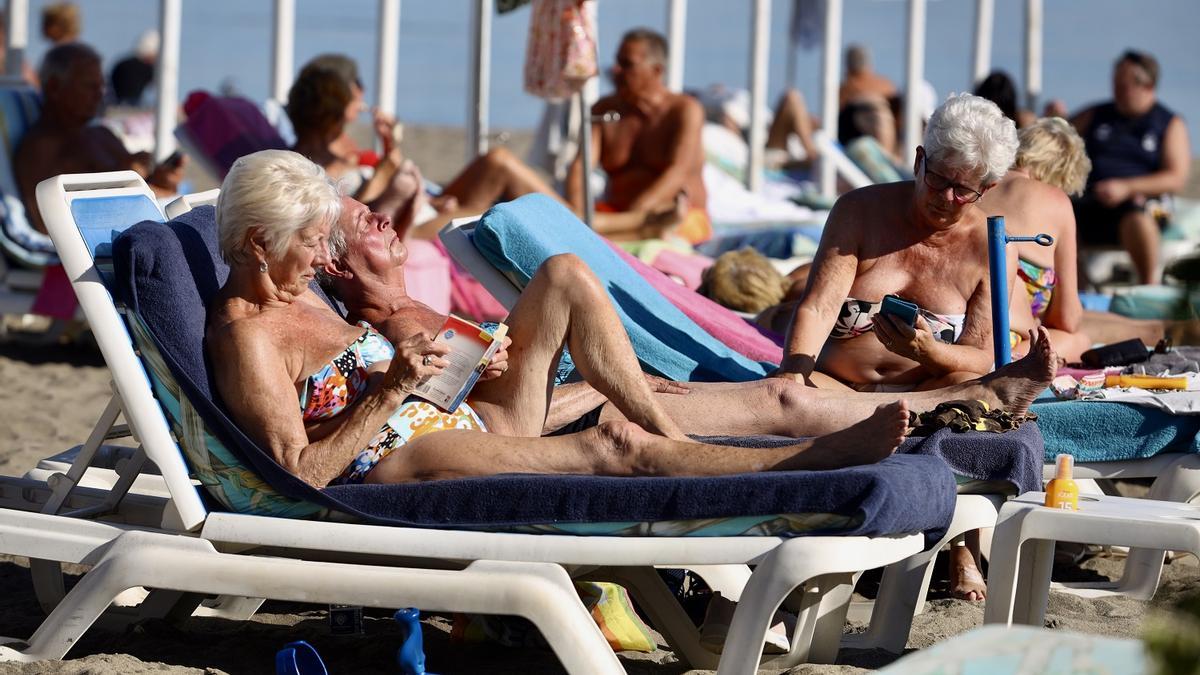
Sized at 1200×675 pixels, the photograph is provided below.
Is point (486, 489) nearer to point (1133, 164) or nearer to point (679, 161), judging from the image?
point (679, 161)

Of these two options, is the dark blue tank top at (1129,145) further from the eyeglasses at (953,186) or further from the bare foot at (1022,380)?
the bare foot at (1022,380)

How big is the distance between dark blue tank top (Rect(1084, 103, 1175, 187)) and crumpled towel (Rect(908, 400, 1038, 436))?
6.38 meters

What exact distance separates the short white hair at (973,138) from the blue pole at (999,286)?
148mm

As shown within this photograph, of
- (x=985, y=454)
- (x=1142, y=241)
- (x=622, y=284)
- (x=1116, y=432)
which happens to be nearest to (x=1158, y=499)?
(x=1116, y=432)

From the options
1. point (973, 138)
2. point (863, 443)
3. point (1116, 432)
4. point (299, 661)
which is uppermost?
point (973, 138)

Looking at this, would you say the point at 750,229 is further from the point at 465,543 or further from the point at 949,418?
the point at 465,543

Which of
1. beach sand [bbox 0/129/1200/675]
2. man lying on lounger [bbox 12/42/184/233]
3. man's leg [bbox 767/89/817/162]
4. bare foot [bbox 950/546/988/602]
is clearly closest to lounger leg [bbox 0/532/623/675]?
beach sand [bbox 0/129/1200/675]

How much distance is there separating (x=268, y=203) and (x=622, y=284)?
186 centimetres

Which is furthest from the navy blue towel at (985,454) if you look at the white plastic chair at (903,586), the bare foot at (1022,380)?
the bare foot at (1022,380)

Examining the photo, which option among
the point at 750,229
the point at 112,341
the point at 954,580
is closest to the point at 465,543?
the point at 112,341

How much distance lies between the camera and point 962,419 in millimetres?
3629

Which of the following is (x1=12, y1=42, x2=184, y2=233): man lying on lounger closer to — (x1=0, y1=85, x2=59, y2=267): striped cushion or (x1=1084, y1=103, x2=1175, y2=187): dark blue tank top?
(x1=0, y1=85, x2=59, y2=267): striped cushion

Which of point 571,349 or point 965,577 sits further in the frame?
point 965,577

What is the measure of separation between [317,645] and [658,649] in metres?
0.82
